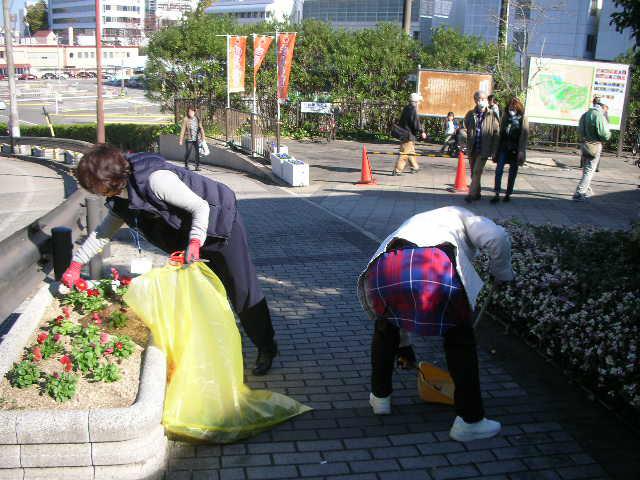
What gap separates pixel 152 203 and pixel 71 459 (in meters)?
1.50

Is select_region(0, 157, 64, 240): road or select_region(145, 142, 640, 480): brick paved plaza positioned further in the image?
select_region(0, 157, 64, 240): road

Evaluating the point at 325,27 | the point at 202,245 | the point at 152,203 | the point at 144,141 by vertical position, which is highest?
the point at 325,27

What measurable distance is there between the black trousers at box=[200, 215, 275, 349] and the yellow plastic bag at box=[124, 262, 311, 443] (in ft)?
1.69

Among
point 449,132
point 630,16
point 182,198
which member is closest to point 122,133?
point 449,132

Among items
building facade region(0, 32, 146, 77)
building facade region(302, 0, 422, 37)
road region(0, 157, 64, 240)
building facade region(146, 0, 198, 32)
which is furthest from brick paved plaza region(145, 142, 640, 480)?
building facade region(146, 0, 198, 32)

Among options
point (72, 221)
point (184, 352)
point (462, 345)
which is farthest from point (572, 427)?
point (72, 221)

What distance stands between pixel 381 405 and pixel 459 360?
2.21 feet

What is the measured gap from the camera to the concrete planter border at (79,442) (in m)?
3.35

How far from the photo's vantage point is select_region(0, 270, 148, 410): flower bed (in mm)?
3713

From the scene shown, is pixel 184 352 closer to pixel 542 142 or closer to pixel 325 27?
pixel 542 142

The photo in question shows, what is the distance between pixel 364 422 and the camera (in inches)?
170

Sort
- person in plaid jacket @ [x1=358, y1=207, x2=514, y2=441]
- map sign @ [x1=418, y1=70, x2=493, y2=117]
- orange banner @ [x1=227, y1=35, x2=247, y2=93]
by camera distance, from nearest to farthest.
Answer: person in plaid jacket @ [x1=358, y1=207, x2=514, y2=441], map sign @ [x1=418, y1=70, x2=493, y2=117], orange banner @ [x1=227, y1=35, x2=247, y2=93]

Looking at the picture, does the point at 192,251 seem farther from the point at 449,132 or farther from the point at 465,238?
the point at 449,132

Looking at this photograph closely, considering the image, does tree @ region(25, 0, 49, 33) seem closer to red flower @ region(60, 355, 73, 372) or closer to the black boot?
the black boot
